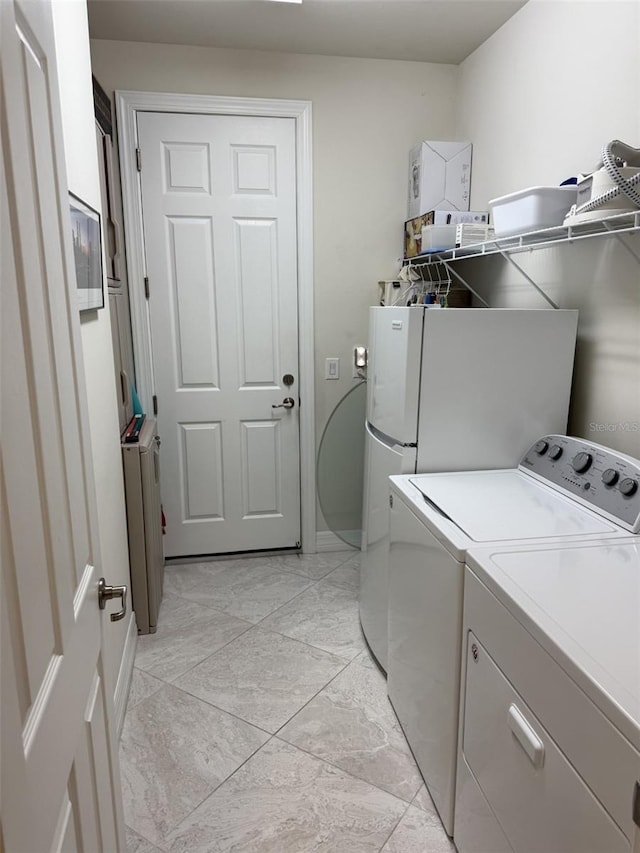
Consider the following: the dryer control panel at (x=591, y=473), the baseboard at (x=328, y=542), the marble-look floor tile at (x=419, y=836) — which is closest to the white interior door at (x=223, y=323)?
the baseboard at (x=328, y=542)

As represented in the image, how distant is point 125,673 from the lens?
218 cm

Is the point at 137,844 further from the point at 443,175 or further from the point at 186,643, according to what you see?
the point at 443,175

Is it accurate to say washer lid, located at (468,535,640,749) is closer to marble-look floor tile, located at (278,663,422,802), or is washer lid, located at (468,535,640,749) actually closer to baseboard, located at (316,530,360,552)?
marble-look floor tile, located at (278,663,422,802)

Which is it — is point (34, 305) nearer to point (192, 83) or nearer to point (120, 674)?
point (120, 674)

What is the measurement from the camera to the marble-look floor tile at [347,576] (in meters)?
3.00

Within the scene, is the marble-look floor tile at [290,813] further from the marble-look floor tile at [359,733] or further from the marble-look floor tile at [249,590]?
the marble-look floor tile at [249,590]

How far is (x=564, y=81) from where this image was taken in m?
2.04

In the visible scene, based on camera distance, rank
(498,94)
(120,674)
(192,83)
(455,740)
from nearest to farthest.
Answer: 1. (455,740)
2. (120,674)
3. (498,94)
4. (192,83)

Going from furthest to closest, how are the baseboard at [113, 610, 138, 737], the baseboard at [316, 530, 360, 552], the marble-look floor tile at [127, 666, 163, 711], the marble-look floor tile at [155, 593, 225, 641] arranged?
the baseboard at [316, 530, 360, 552], the marble-look floor tile at [155, 593, 225, 641], the marble-look floor tile at [127, 666, 163, 711], the baseboard at [113, 610, 138, 737]

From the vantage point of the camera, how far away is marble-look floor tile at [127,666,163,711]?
2.17 meters

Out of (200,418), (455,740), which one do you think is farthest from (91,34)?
(455,740)

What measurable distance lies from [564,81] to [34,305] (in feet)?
6.79

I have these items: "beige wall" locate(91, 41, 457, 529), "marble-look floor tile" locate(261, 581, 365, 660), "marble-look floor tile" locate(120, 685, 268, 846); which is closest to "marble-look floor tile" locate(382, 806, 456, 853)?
"marble-look floor tile" locate(120, 685, 268, 846)

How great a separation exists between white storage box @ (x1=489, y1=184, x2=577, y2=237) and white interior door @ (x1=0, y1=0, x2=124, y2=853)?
1.39 meters
